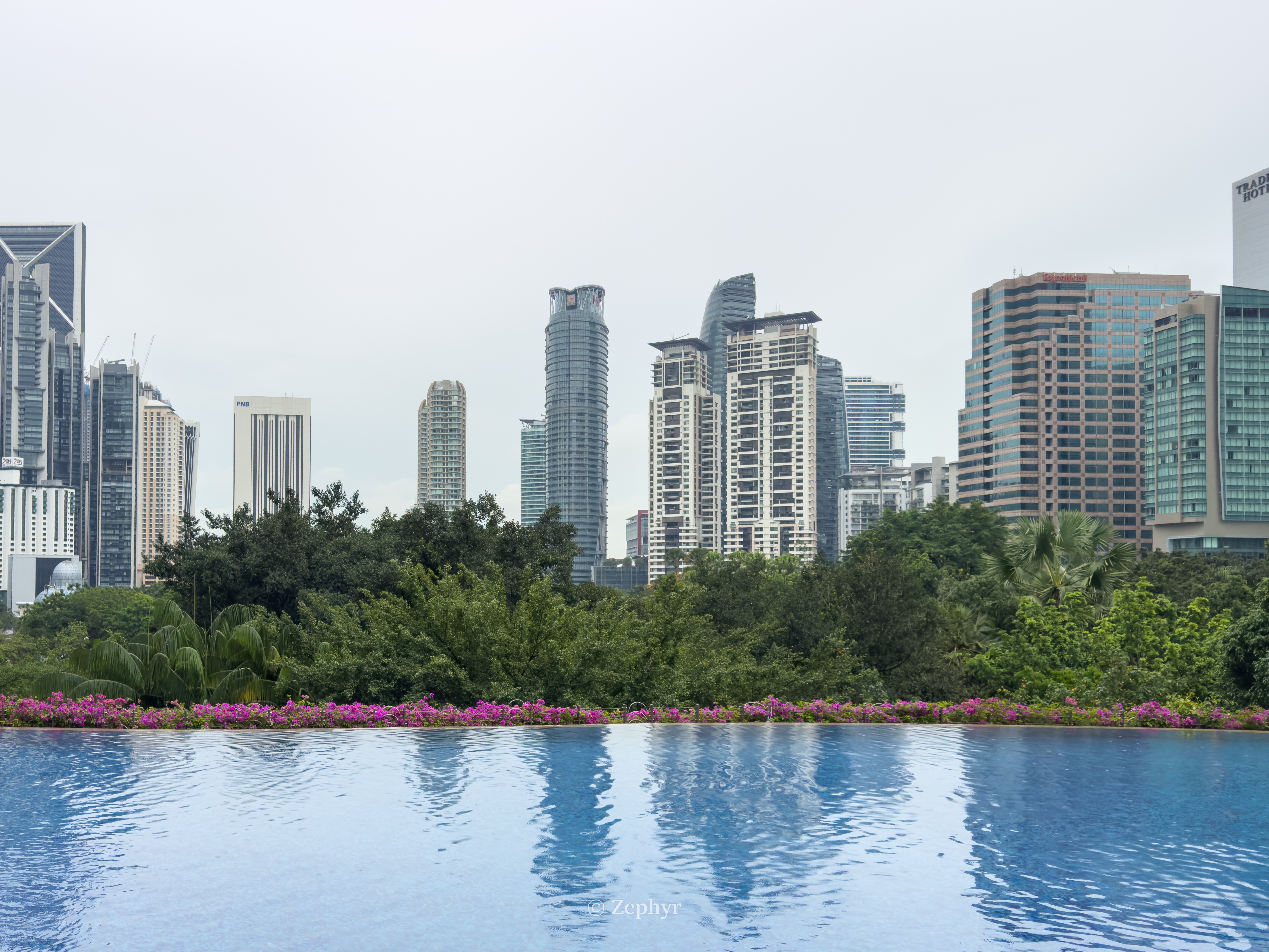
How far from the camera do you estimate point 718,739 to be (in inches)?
592

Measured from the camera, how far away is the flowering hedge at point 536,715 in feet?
51.8

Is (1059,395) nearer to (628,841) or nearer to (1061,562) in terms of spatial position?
(1061,562)

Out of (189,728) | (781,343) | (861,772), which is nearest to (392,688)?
(189,728)

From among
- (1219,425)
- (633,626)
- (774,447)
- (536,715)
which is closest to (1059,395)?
(1219,425)

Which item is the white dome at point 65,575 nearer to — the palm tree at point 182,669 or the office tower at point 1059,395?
the office tower at point 1059,395

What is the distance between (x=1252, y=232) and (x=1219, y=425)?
3120 centimetres

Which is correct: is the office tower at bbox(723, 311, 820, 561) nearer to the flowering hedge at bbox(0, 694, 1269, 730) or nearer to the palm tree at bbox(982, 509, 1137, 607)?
the palm tree at bbox(982, 509, 1137, 607)

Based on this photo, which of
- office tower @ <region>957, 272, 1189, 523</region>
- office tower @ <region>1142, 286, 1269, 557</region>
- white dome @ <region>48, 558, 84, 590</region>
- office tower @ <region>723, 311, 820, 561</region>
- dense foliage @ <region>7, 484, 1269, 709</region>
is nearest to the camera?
dense foliage @ <region>7, 484, 1269, 709</region>

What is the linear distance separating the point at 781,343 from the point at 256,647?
183 meters

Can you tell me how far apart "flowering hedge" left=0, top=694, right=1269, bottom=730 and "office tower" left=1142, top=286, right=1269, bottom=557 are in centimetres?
10621

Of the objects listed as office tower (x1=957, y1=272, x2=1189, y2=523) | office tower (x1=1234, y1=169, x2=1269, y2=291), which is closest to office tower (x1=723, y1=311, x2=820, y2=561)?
office tower (x1=957, y1=272, x2=1189, y2=523)

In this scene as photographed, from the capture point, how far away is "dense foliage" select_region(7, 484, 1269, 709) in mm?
17078

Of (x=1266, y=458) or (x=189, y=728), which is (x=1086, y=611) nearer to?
(x=189, y=728)

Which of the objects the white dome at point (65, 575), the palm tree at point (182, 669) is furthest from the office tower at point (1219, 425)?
the white dome at point (65, 575)
